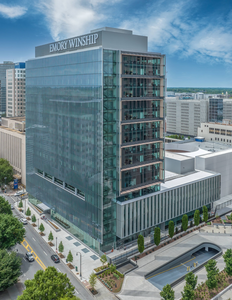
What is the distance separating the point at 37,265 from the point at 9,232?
1138 cm

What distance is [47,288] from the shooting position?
5266 centimetres

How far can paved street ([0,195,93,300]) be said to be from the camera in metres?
65.1

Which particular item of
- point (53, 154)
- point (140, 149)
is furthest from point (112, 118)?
point (53, 154)

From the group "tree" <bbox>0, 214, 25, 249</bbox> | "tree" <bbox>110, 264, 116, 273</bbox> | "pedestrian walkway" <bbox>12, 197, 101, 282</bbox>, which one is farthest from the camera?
"tree" <bbox>0, 214, 25, 249</bbox>

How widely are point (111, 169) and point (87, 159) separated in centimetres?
782

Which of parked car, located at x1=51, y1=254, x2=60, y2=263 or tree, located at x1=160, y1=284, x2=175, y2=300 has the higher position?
tree, located at x1=160, y1=284, x2=175, y2=300

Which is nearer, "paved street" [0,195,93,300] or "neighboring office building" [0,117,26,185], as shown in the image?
"paved street" [0,195,93,300]

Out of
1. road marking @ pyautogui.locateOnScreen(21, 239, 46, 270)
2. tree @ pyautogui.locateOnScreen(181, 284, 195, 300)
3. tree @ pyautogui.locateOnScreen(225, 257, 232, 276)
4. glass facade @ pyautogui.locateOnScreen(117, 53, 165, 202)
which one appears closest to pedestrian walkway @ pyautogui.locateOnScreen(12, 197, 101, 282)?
road marking @ pyautogui.locateOnScreen(21, 239, 46, 270)

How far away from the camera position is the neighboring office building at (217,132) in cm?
17025

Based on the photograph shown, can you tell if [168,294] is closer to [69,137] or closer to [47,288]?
[47,288]

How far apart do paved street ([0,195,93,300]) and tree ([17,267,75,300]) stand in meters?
11.6

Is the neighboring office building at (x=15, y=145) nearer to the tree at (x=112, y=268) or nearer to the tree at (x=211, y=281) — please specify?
the tree at (x=112, y=268)

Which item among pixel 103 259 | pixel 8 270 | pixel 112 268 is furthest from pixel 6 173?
pixel 112 268

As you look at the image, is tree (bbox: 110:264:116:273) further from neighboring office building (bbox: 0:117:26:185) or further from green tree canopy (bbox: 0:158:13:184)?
green tree canopy (bbox: 0:158:13:184)
